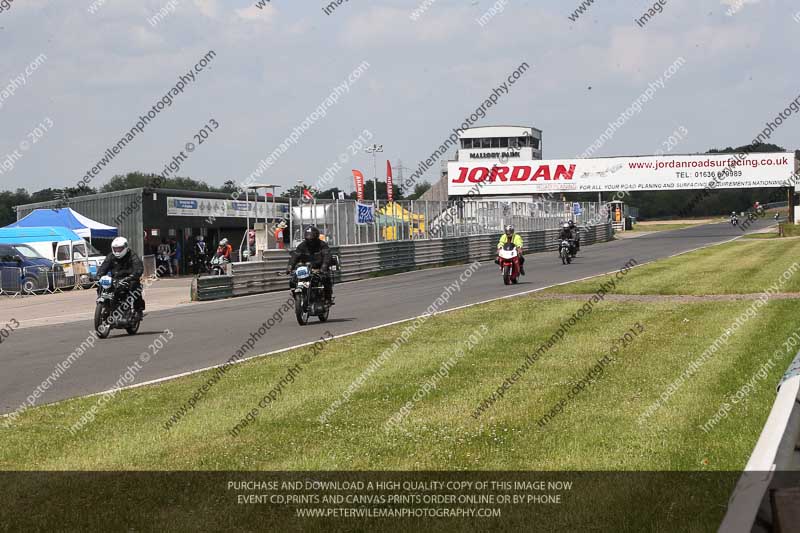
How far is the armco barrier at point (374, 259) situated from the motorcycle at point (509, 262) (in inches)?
219

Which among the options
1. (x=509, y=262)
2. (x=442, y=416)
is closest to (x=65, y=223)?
(x=509, y=262)

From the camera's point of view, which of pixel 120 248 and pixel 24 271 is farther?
pixel 24 271

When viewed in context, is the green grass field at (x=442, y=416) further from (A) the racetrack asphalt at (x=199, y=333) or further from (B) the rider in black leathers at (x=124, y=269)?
(B) the rider in black leathers at (x=124, y=269)

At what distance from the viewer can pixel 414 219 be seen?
127 feet

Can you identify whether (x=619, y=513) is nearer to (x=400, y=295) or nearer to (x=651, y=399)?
(x=651, y=399)

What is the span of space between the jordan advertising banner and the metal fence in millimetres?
17714

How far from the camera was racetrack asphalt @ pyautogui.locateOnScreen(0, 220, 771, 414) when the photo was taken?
438 inches

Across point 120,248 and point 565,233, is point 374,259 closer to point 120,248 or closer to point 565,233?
point 565,233

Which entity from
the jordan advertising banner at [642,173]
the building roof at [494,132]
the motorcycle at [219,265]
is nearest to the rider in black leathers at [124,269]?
the motorcycle at [219,265]

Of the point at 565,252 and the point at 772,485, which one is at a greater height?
the point at 772,485

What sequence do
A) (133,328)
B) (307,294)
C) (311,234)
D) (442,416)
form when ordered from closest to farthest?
1. (442,416)
2. (133,328)
3. (307,294)
4. (311,234)

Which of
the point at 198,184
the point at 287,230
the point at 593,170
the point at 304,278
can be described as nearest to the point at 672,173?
the point at 593,170

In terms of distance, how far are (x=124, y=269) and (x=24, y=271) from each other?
1727 centimetres

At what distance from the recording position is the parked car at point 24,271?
103ft
